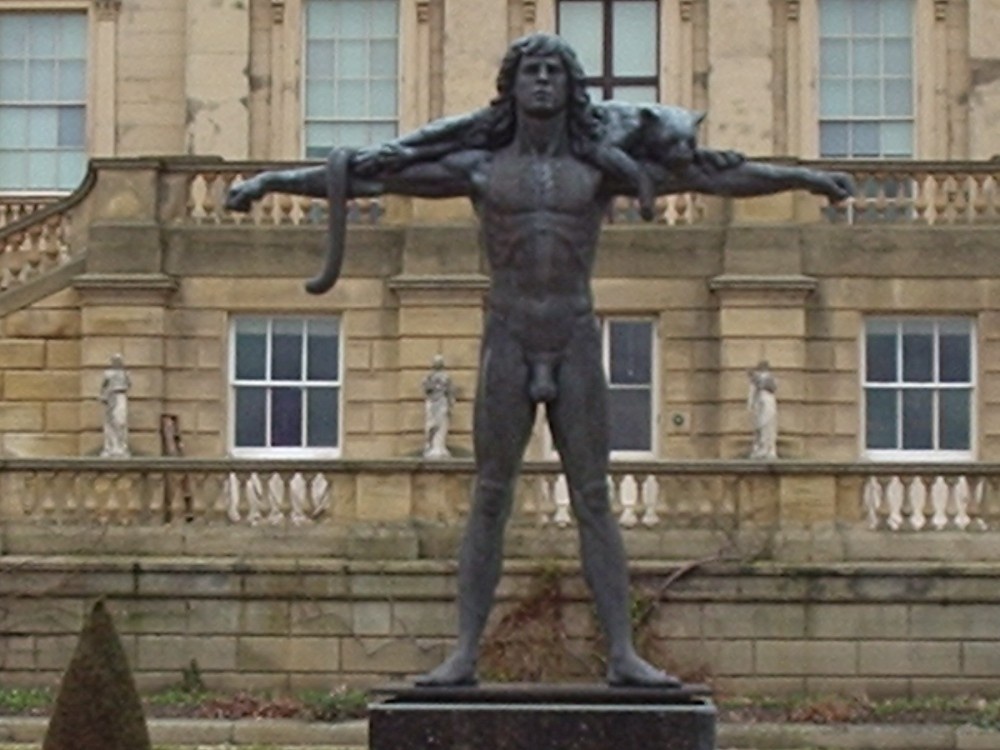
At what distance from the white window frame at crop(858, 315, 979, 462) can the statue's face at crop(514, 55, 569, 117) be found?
17.4m

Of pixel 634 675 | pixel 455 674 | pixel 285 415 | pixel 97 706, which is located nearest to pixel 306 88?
pixel 285 415

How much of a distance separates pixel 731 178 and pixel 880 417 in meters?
17.3

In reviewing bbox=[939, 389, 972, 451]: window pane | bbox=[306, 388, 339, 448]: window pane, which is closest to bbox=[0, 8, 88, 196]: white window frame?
bbox=[306, 388, 339, 448]: window pane

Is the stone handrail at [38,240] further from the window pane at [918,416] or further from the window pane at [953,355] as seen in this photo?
the window pane at [953,355]

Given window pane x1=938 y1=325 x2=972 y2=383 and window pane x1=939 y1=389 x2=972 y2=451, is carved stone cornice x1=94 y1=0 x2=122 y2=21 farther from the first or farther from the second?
window pane x1=939 y1=389 x2=972 y2=451

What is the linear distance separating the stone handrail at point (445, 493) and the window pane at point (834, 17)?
9894mm

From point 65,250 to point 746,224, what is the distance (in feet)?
26.0

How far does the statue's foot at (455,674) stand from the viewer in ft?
39.0

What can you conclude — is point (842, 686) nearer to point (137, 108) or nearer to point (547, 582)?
point (547, 582)

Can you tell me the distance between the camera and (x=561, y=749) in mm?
11305

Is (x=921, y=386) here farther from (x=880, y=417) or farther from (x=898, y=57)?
(x=898, y=57)

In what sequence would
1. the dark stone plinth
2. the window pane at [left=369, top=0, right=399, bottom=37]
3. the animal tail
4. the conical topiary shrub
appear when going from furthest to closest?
the window pane at [left=369, top=0, right=399, bottom=37]
the conical topiary shrub
the animal tail
the dark stone plinth

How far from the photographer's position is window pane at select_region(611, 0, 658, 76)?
3275 centimetres

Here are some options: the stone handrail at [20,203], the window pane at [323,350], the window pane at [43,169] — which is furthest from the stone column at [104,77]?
the window pane at [323,350]
